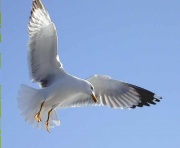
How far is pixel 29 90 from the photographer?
15.4 feet

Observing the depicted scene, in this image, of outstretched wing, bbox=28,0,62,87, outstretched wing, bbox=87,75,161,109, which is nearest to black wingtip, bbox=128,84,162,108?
outstretched wing, bbox=87,75,161,109

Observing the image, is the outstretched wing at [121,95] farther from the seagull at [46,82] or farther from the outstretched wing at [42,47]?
the outstretched wing at [42,47]

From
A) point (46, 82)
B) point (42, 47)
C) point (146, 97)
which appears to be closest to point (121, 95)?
point (146, 97)

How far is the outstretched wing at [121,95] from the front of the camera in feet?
18.2

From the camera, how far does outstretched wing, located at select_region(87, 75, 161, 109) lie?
5555mm

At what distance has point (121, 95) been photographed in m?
5.64

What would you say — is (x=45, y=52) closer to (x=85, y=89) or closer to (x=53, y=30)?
(x=53, y=30)

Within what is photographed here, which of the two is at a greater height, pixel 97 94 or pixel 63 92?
pixel 63 92

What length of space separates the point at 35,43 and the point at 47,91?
561 millimetres

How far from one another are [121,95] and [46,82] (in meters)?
1.06

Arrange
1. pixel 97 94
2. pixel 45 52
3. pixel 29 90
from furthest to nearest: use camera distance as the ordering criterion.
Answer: pixel 97 94 < pixel 45 52 < pixel 29 90

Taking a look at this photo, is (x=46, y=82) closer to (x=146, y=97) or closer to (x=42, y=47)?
(x=42, y=47)

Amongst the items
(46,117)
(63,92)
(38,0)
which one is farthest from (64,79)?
(38,0)

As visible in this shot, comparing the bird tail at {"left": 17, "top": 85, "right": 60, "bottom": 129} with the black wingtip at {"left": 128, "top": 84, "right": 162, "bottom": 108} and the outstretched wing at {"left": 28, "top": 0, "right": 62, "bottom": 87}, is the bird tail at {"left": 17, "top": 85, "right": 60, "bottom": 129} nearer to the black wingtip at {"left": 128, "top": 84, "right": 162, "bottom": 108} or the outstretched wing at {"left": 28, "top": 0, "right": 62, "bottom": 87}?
the outstretched wing at {"left": 28, "top": 0, "right": 62, "bottom": 87}
